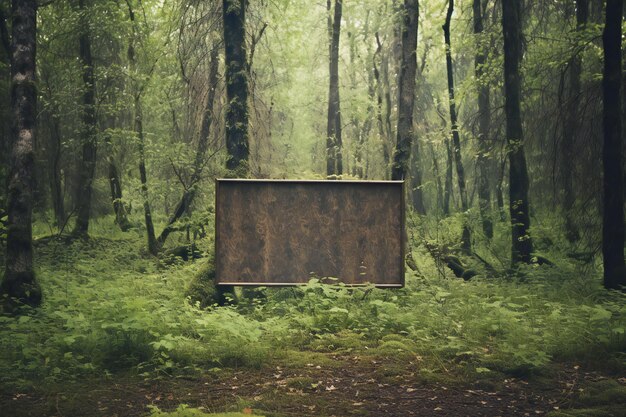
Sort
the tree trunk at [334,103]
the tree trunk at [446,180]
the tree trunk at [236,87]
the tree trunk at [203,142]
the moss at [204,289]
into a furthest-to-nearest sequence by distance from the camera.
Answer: the tree trunk at [334,103]
the tree trunk at [446,180]
the tree trunk at [203,142]
the tree trunk at [236,87]
the moss at [204,289]

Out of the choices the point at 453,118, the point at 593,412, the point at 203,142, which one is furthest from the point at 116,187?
the point at 593,412

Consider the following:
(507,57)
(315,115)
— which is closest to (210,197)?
(507,57)

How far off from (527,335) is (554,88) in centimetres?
1300

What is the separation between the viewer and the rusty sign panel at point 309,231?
9766 millimetres

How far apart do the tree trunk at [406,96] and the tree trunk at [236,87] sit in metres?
3.78

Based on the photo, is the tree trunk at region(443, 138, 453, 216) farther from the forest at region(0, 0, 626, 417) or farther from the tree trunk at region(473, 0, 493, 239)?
the forest at region(0, 0, 626, 417)

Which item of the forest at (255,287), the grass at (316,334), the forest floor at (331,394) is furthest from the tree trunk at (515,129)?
the forest floor at (331,394)

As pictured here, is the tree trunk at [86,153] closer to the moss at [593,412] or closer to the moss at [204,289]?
the moss at [204,289]

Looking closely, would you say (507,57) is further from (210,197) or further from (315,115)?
(315,115)

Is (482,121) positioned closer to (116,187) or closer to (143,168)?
(143,168)

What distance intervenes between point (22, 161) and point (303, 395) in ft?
21.0

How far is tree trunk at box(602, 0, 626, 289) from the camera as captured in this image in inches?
410

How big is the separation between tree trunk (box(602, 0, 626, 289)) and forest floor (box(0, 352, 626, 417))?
415 centimetres

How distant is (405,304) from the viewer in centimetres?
1088
